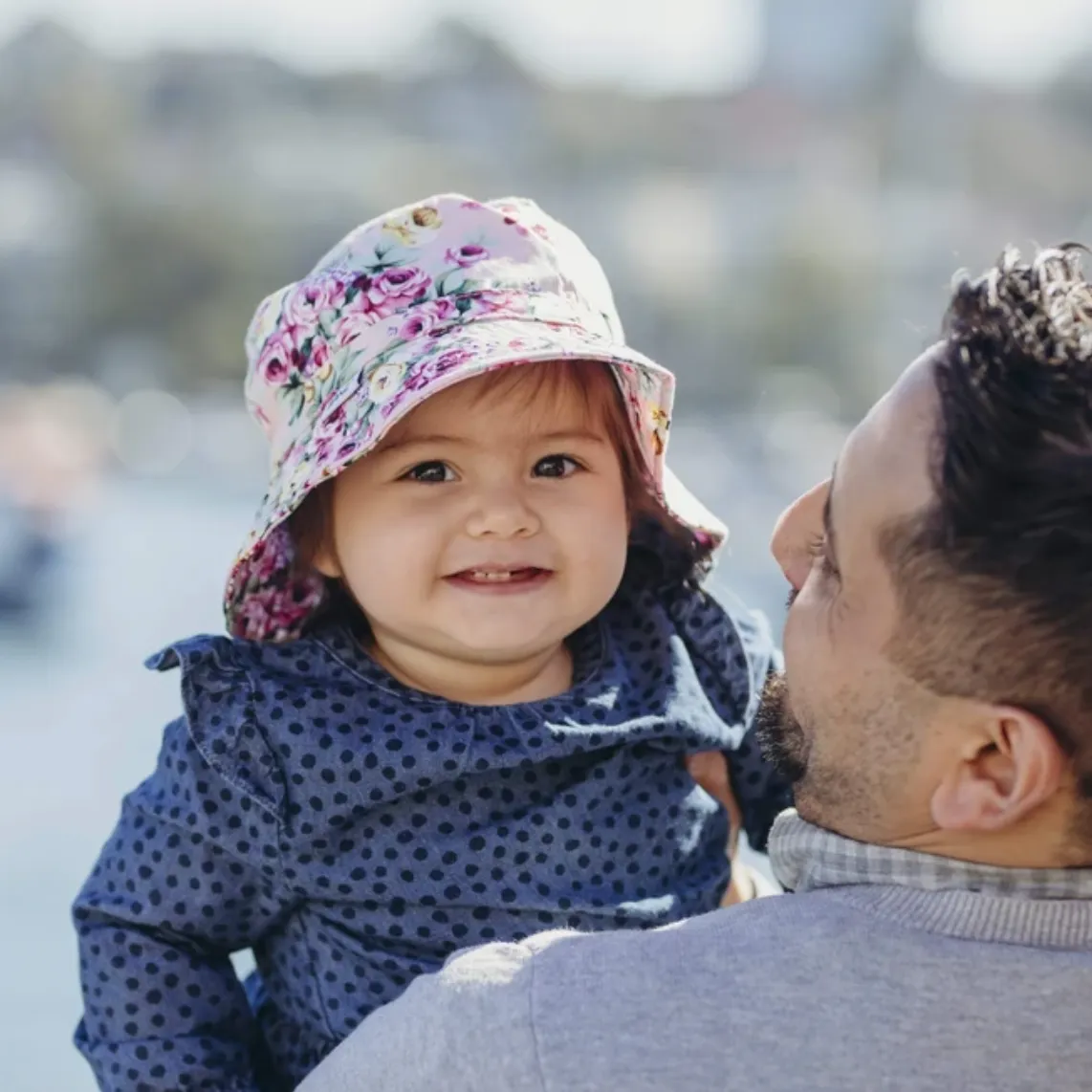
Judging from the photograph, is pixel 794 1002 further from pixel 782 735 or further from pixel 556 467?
pixel 556 467

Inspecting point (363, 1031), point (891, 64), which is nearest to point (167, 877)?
point (363, 1031)

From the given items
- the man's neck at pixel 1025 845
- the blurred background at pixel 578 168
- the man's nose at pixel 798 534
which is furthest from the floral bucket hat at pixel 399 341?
the blurred background at pixel 578 168

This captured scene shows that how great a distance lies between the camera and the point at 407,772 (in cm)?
124

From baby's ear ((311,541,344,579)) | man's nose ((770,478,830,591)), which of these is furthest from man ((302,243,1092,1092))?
baby's ear ((311,541,344,579))

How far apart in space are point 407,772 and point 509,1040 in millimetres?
395

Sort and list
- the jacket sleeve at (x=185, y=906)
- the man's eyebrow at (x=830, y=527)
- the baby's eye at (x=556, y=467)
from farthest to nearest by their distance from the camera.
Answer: the baby's eye at (x=556, y=467), the jacket sleeve at (x=185, y=906), the man's eyebrow at (x=830, y=527)

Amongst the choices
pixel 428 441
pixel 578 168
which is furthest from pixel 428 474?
pixel 578 168

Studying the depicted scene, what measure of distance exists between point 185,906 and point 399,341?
0.46 m

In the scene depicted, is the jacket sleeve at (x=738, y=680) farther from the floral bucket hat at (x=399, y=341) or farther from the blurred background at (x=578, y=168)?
the blurred background at (x=578, y=168)

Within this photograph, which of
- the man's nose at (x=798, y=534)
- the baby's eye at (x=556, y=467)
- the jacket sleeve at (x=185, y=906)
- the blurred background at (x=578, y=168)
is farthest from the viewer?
the blurred background at (x=578, y=168)

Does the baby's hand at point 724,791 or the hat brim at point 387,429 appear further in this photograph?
the baby's hand at point 724,791

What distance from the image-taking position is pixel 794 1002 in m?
0.86

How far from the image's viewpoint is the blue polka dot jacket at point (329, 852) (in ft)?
4.04

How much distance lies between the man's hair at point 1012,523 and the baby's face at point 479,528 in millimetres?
413
